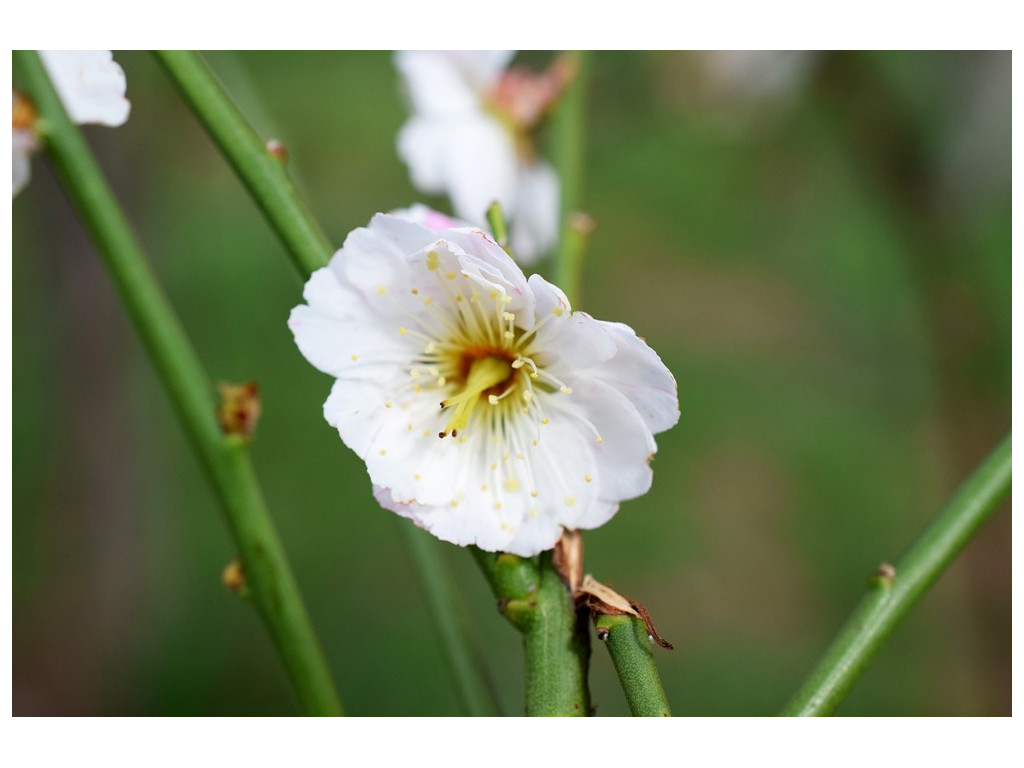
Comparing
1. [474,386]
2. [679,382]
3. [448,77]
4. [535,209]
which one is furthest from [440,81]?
[679,382]

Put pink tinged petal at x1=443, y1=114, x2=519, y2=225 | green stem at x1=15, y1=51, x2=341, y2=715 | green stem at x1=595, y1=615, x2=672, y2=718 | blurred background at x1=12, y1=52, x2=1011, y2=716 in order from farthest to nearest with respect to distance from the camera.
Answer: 1. blurred background at x1=12, y1=52, x2=1011, y2=716
2. pink tinged petal at x1=443, y1=114, x2=519, y2=225
3. green stem at x1=15, y1=51, x2=341, y2=715
4. green stem at x1=595, y1=615, x2=672, y2=718

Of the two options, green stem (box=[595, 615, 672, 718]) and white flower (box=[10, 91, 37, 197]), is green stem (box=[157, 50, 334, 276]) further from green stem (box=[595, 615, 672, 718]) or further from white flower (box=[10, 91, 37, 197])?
green stem (box=[595, 615, 672, 718])

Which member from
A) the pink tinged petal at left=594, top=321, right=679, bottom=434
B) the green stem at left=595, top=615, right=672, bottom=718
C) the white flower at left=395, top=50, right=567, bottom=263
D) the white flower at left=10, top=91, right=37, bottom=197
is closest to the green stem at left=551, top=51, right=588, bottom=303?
the white flower at left=395, top=50, right=567, bottom=263

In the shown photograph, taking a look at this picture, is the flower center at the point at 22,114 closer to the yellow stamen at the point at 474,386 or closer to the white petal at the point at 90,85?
the white petal at the point at 90,85

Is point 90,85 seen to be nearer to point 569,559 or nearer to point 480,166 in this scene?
point 480,166

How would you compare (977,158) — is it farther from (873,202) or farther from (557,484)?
(557,484)

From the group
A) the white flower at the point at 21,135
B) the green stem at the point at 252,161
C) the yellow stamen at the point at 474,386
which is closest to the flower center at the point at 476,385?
the yellow stamen at the point at 474,386
